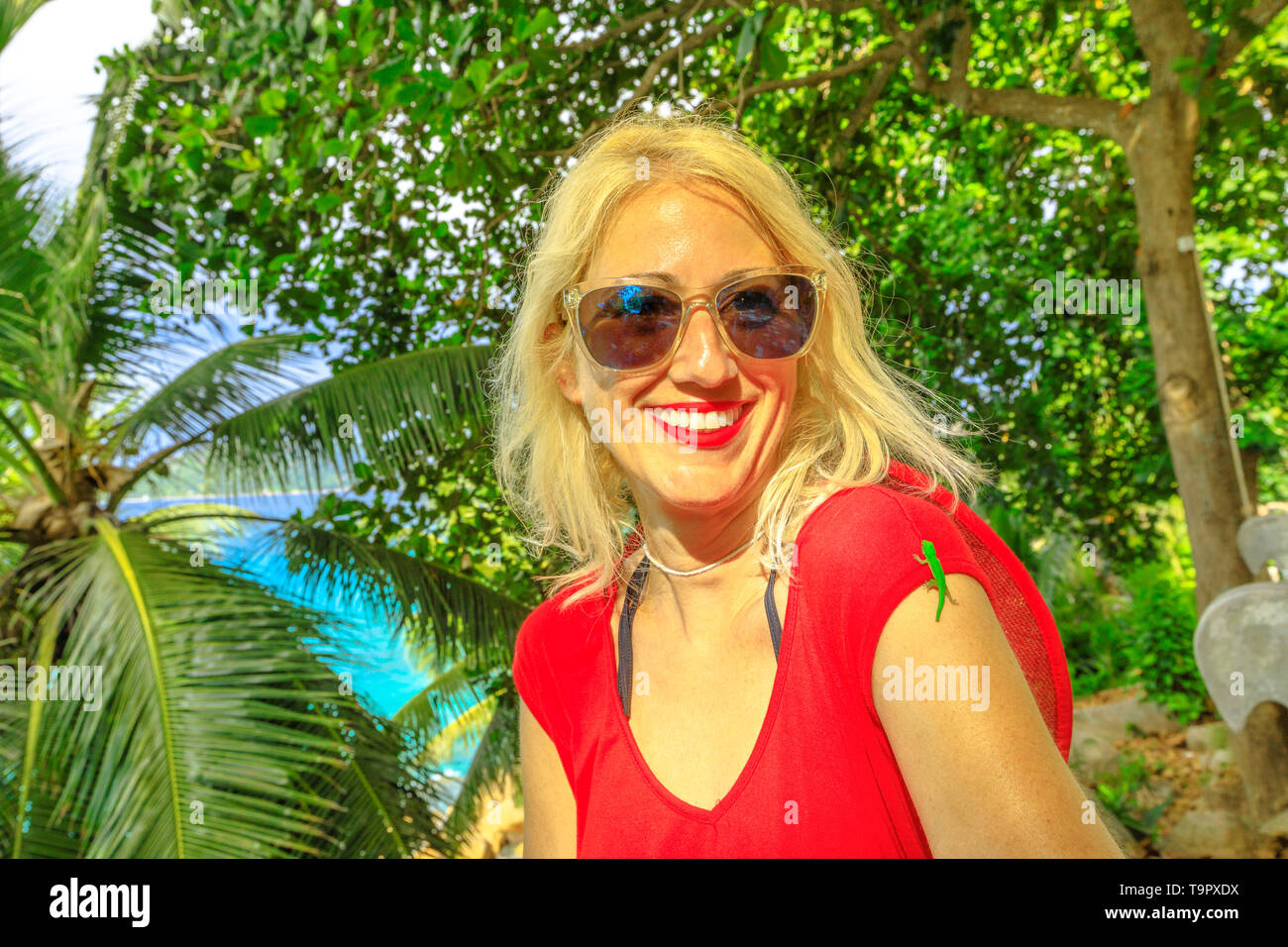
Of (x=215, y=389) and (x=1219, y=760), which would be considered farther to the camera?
(x=1219, y=760)

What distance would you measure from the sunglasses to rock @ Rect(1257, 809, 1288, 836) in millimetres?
4426

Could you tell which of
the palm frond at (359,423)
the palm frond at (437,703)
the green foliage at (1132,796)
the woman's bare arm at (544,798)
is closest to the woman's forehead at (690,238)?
the woman's bare arm at (544,798)

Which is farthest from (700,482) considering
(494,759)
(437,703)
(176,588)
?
(437,703)

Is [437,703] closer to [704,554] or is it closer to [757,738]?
[704,554]

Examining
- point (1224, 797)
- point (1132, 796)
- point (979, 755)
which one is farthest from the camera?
point (1132, 796)

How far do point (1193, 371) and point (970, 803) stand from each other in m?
4.10

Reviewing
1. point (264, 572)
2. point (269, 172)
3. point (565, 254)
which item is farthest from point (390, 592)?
point (565, 254)

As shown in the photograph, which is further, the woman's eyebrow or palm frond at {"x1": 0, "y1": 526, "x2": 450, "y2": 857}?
palm frond at {"x1": 0, "y1": 526, "x2": 450, "y2": 857}

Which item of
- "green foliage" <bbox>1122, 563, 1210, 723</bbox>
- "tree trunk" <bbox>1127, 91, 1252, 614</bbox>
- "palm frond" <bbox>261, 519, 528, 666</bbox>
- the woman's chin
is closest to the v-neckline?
the woman's chin

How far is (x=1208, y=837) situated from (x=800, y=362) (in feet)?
20.9

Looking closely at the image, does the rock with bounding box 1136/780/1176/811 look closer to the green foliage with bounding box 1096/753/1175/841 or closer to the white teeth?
the green foliage with bounding box 1096/753/1175/841

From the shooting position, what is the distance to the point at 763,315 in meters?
1.63

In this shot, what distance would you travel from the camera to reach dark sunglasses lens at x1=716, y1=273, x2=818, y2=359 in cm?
163
